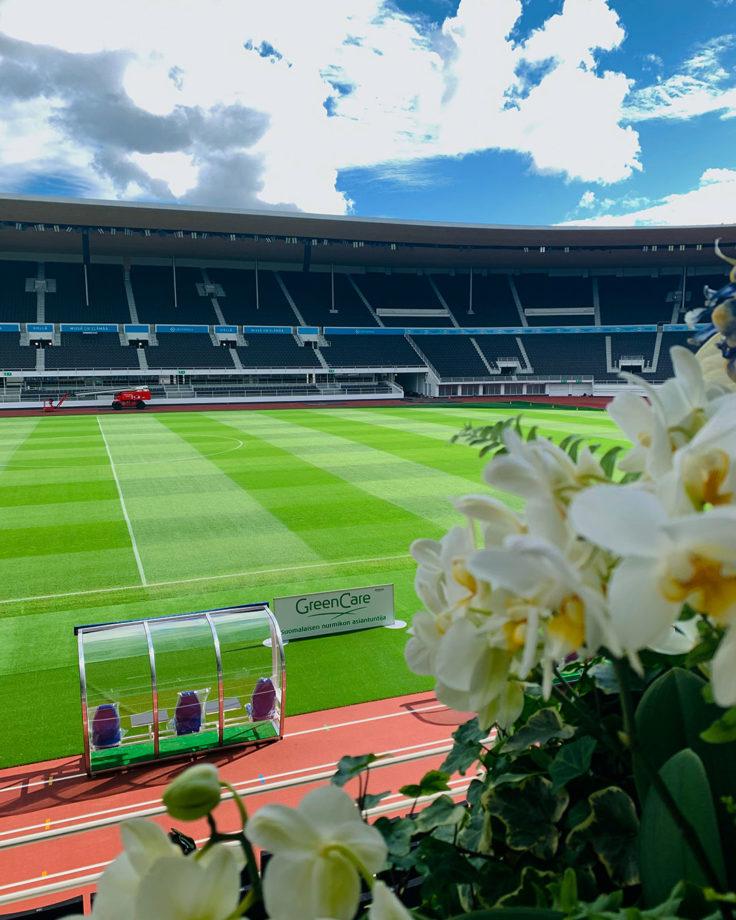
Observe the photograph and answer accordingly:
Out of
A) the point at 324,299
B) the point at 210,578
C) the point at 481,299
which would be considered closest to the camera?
the point at 210,578

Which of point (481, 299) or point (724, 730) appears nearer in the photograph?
point (724, 730)

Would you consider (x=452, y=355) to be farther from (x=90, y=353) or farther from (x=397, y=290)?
(x=90, y=353)

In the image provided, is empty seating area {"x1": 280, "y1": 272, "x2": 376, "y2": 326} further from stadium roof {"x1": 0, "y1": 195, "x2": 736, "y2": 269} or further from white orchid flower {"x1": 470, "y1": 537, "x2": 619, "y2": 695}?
white orchid flower {"x1": 470, "y1": 537, "x2": 619, "y2": 695}

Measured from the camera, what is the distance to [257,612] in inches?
322

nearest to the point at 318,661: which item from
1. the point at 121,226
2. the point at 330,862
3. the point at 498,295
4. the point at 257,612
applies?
the point at 257,612

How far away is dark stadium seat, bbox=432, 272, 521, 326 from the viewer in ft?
193

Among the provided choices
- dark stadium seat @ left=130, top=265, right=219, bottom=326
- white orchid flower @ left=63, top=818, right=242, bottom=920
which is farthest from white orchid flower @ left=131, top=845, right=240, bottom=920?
dark stadium seat @ left=130, top=265, right=219, bottom=326

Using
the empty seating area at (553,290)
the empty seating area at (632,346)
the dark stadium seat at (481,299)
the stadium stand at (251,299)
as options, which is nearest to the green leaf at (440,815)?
the stadium stand at (251,299)

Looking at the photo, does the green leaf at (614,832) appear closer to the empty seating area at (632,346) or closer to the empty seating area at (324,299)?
the empty seating area at (324,299)

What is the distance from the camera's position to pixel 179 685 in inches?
306

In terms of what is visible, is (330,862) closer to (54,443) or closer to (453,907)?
(453,907)

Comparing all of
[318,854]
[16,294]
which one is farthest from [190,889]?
[16,294]

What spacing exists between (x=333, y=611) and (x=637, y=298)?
5651cm

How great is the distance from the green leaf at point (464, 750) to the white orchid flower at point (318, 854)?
96 cm
